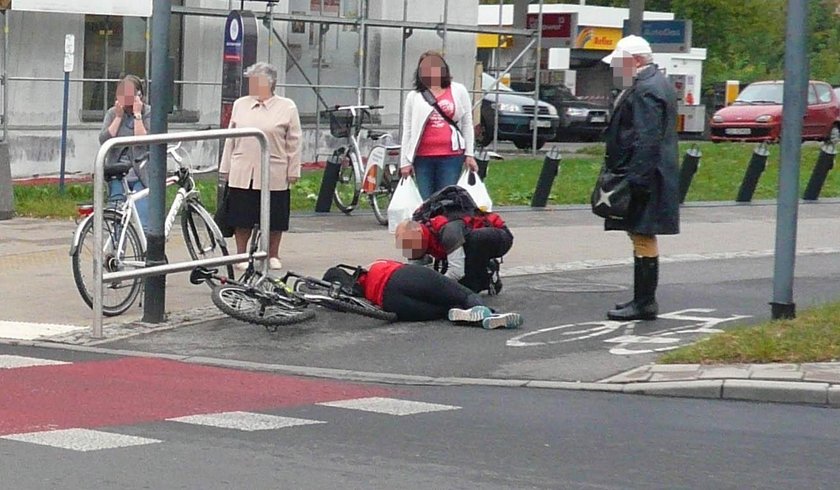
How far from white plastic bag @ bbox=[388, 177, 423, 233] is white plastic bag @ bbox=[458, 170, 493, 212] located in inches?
14.4

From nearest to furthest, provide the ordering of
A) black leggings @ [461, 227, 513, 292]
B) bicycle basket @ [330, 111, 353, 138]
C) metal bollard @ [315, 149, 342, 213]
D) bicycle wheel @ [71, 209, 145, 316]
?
bicycle wheel @ [71, 209, 145, 316] < black leggings @ [461, 227, 513, 292] < metal bollard @ [315, 149, 342, 213] < bicycle basket @ [330, 111, 353, 138]

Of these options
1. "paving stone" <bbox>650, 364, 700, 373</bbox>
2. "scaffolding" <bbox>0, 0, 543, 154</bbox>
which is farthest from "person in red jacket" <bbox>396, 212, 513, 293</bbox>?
"scaffolding" <bbox>0, 0, 543, 154</bbox>

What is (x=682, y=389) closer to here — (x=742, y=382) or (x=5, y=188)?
(x=742, y=382)

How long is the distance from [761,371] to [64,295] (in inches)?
218

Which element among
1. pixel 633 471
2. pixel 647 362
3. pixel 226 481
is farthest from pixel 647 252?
pixel 226 481

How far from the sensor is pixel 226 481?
626 cm

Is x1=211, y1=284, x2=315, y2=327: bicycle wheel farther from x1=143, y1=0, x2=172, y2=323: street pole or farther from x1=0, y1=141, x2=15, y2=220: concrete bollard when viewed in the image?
x1=0, y1=141, x2=15, y2=220: concrete bollard

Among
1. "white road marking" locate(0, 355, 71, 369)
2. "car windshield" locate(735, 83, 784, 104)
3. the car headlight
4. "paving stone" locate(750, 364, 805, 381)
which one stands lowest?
"white road marking" locate(0, 355, 71, 369)

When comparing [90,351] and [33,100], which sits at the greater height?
[33,100]

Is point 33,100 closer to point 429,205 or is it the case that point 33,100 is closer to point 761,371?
point 429,205

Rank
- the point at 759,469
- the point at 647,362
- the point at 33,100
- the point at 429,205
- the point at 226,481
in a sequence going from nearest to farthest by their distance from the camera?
the point at 226,481, the point at 759,469, the point at 647,362, the point at 429,205, the point at 33,100

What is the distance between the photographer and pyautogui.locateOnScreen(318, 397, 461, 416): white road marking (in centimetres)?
798

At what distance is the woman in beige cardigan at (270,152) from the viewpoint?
12.3 meters

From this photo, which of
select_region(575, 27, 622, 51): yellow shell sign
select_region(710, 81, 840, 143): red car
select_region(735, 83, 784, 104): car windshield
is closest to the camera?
select_region(710, 81, 840, 143): red car
